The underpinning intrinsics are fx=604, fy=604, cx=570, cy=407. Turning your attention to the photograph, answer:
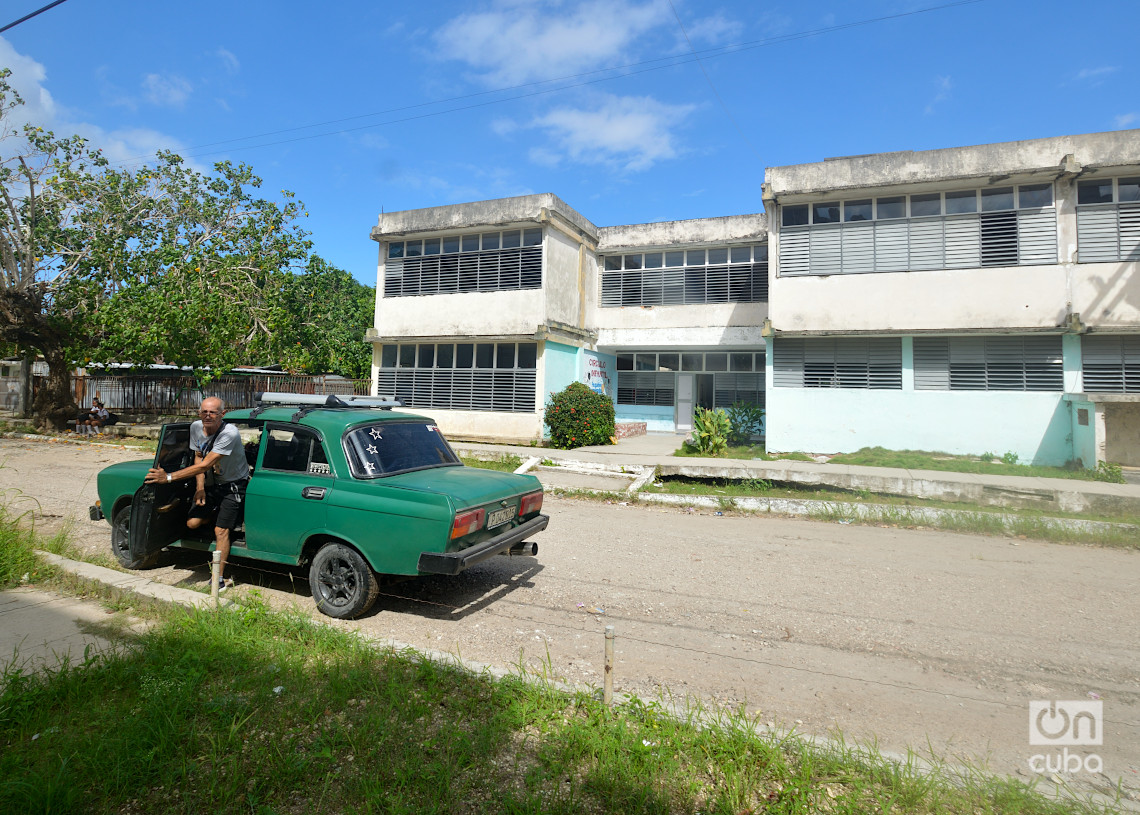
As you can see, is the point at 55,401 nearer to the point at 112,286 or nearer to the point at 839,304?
Answer: the point at 112,286

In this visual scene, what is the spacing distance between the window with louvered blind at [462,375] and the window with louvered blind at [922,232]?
7.53 metres

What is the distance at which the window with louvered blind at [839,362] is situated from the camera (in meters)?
14.5

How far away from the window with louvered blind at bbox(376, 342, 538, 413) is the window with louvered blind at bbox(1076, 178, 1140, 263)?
12948 millimetres

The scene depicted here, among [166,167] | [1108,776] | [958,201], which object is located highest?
[166,167]

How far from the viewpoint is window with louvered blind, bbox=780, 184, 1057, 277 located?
13516 mm

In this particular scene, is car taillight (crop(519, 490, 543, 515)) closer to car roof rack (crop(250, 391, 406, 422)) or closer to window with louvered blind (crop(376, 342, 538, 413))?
car roof rack (crop(250, 391, 406, 422))

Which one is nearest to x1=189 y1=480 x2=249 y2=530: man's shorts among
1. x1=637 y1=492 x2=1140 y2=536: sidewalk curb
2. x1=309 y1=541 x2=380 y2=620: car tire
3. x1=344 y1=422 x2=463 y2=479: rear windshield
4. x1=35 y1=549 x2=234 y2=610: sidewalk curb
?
x1=35 y1=549 x2=234 y2=610: sidewalk curb

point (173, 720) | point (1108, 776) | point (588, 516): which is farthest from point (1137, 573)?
point (173, 720)

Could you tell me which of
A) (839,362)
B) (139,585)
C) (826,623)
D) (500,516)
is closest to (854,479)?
(839,362)

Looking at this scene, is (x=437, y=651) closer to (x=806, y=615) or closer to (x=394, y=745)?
(x=394, y=745)

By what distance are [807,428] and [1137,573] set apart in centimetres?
862

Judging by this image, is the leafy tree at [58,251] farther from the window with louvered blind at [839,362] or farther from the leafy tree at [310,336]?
the window with louvered blind at [839,362]

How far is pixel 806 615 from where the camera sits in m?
5.21

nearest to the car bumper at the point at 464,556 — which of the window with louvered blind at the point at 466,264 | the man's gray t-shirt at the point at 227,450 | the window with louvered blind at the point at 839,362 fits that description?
Result: the man's gray t-shirt at the point at 227,450
